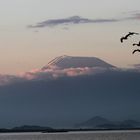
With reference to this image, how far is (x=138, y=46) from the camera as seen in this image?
112 ft

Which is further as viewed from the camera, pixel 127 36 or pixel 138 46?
pixel 127 36

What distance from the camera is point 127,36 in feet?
125

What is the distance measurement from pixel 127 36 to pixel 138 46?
Result: 4.15 m
